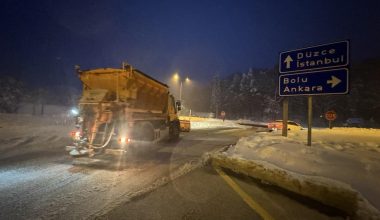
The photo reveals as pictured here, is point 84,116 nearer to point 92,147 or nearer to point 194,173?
point 92,147

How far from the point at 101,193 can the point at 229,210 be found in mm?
2554

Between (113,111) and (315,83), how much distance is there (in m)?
7.37

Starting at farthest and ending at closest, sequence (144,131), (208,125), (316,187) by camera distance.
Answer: (208,125), (144,131), (316,187)

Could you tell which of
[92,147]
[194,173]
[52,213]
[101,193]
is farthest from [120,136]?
[52,213]

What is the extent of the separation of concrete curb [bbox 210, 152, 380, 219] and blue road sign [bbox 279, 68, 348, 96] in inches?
173

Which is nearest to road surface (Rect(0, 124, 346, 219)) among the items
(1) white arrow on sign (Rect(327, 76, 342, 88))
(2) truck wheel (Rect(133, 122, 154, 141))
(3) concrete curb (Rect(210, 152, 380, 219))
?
(3) concrete curb (Rect(210, 152, 380, 219))

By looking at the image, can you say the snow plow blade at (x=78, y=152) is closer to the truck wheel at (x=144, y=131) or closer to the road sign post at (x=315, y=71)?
the truck wheel at (x=144, y=131)

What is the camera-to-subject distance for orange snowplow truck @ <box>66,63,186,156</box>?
9797 mm

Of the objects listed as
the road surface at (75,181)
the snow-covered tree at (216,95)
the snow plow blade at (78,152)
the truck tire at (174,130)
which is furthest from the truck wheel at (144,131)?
the snow-covered tree at (216,95)

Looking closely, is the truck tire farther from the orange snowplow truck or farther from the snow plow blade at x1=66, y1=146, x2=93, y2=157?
the snow plow blade at x1=66, y1=146, x2=93, y2=157

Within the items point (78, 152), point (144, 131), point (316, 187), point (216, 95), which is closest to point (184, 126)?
point (144, 131)

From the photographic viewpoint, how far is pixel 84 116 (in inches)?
396

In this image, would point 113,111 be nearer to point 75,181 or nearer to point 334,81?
point 75,181

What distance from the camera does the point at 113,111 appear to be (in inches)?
403
